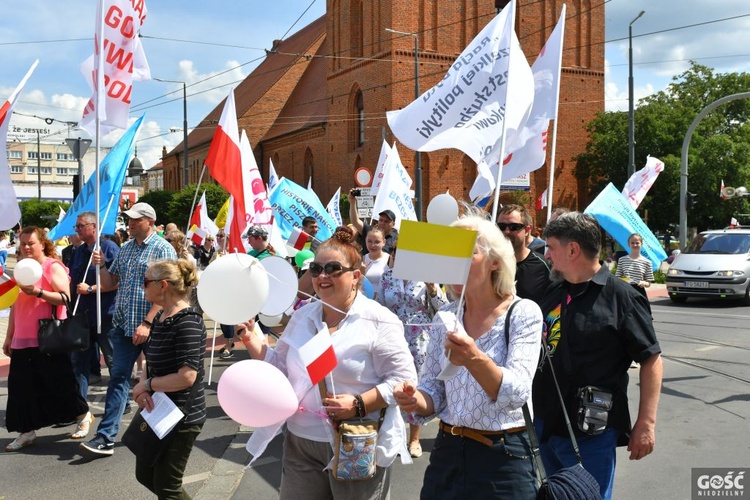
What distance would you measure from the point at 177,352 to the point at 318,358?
1.44 meters

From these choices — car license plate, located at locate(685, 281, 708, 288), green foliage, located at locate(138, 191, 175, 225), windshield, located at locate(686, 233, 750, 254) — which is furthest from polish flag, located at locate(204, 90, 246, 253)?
green foliage, located at locate(138, 191, 175, 225)

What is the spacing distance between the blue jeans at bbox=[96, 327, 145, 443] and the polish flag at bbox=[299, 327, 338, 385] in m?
3.46

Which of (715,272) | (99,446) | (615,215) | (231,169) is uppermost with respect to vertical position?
(231,169)

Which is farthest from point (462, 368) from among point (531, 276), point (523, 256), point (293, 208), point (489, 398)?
point (293, 208)

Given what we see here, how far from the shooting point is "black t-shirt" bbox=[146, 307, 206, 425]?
153 inches

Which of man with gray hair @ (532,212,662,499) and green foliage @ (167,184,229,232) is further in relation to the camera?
green foliage @ (167,184,229,232)

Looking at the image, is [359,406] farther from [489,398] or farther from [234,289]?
[234,289]

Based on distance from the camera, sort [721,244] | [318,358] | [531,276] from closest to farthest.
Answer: [318,358], [531,276], [721,244]

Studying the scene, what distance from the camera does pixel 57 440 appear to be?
20.2 ft

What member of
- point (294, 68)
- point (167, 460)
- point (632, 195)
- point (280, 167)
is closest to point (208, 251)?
point (632, 195)

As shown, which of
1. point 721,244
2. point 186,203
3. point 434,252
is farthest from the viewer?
point 186,203

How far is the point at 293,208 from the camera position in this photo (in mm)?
11422

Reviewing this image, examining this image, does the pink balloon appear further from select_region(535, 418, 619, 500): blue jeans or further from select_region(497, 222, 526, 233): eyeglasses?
select_region(497, 222, 526, 233): eyeglasses

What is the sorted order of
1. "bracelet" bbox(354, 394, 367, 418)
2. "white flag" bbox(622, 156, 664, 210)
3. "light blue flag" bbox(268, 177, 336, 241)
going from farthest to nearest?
"light blue flag" bbox(268, 177, 336, 241) < "white flag" bbox(622, 156, 664, 210) < "bracelet" bbox(354, 394, 367, 418)
